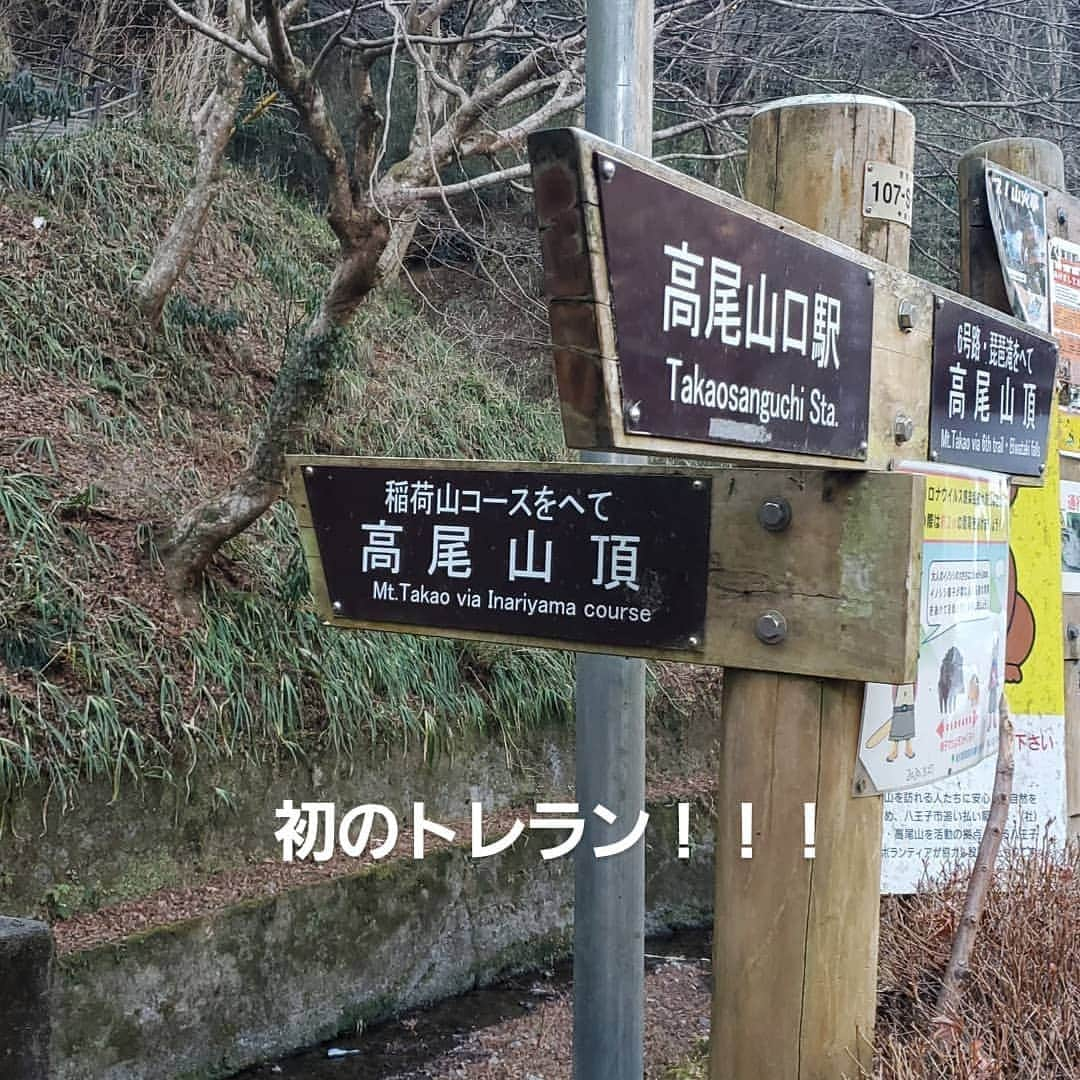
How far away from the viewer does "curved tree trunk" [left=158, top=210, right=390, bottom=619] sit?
511 cm

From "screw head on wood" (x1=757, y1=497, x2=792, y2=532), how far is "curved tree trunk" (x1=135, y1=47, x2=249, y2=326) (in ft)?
18.1

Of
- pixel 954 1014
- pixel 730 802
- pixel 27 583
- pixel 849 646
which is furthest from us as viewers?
pixel 27 583

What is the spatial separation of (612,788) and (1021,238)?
2.16 meters

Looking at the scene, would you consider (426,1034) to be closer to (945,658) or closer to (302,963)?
(302,963)

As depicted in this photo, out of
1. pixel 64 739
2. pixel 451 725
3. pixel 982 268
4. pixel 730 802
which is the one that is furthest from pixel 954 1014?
pixel 451 725

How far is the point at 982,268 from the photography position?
12.7ft

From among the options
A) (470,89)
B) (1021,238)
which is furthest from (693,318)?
(470,89)

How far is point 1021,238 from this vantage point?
12.8 feet

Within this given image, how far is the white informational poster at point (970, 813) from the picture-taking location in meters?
3.87

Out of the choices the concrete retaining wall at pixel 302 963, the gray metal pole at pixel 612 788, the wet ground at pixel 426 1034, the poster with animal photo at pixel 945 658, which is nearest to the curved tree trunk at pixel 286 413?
the concrete retaining wall at pixel 302 963

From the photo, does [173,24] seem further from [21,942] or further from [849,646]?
[849,646]

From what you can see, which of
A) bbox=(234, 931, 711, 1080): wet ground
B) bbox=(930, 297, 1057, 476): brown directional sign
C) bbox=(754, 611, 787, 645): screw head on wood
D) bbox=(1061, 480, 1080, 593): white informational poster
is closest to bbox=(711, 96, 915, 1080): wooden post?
bbox=(754, 611, 787, 645): screw head on wood

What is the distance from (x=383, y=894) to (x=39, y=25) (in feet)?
27.0

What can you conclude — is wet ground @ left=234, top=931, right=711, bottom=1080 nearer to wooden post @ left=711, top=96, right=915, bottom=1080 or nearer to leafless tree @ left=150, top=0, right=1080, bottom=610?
leafless tree @ left=150, top=0, right=1080, bottom=610
